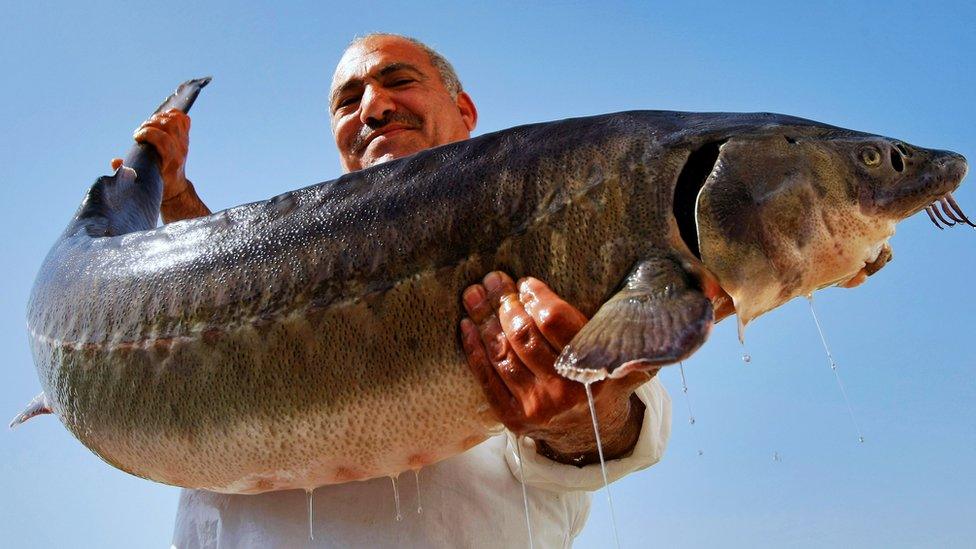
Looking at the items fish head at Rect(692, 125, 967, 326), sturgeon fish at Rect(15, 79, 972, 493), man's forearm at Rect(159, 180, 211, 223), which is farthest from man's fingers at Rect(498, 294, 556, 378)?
man's forearm at Rect(159, 180, 211, 223)

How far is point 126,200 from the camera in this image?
3.38 meters

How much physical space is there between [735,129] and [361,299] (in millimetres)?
1085

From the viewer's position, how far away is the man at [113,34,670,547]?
200 centimetres

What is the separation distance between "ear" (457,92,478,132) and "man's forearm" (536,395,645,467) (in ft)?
7.05

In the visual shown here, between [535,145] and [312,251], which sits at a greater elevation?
[535,145]

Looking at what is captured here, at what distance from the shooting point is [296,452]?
221 centimetres

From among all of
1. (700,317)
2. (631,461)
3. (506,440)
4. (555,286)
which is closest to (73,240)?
(506,440)

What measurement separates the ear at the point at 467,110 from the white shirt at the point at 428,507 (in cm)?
213

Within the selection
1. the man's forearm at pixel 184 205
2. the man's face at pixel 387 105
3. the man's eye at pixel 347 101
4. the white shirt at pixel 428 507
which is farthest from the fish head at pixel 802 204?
the man's forearm at pixel 184 205

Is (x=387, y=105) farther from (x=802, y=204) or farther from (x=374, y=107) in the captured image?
(x=802, y=204)

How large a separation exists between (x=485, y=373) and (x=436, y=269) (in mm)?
307

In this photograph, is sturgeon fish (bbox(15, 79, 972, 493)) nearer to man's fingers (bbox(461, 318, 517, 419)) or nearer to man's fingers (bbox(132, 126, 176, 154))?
man's fingers (bbox(461, 318, 517, 419))

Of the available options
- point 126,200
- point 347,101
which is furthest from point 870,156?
point 126,200

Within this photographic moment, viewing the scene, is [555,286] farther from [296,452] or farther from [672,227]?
[296,452]
